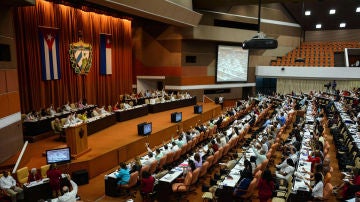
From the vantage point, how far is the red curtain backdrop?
469 inches

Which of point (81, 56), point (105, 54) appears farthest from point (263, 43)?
point (105, 54)

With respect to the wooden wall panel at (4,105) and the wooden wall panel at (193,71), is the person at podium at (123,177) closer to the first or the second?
the wooden wall panel at (4,105)

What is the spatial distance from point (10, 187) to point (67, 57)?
8812mm

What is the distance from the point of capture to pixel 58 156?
315 inches

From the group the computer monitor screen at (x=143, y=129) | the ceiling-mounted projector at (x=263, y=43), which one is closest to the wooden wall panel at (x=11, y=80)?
the computer monitor screen at (x=143, y=129)

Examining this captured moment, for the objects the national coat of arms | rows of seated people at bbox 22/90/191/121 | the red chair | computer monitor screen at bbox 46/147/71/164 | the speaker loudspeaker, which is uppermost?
the national coat of arms

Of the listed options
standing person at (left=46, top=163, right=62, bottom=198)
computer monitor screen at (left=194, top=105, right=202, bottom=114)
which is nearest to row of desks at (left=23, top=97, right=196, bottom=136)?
computer monitor screen at (left=194, top=105, right=202, bottom=114)

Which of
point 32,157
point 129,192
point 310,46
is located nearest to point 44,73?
point 32,157

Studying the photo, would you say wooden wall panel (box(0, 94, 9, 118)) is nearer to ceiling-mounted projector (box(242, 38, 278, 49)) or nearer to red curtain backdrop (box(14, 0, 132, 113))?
red curtain backdrop (box(14, 0, 132, 113))

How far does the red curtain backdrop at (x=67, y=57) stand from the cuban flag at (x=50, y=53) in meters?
0.23

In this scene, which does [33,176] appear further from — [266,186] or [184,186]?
[266,186]

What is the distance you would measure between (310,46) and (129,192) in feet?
79.6

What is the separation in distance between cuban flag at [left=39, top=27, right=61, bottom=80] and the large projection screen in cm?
1227

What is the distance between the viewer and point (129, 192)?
7.72 metres
